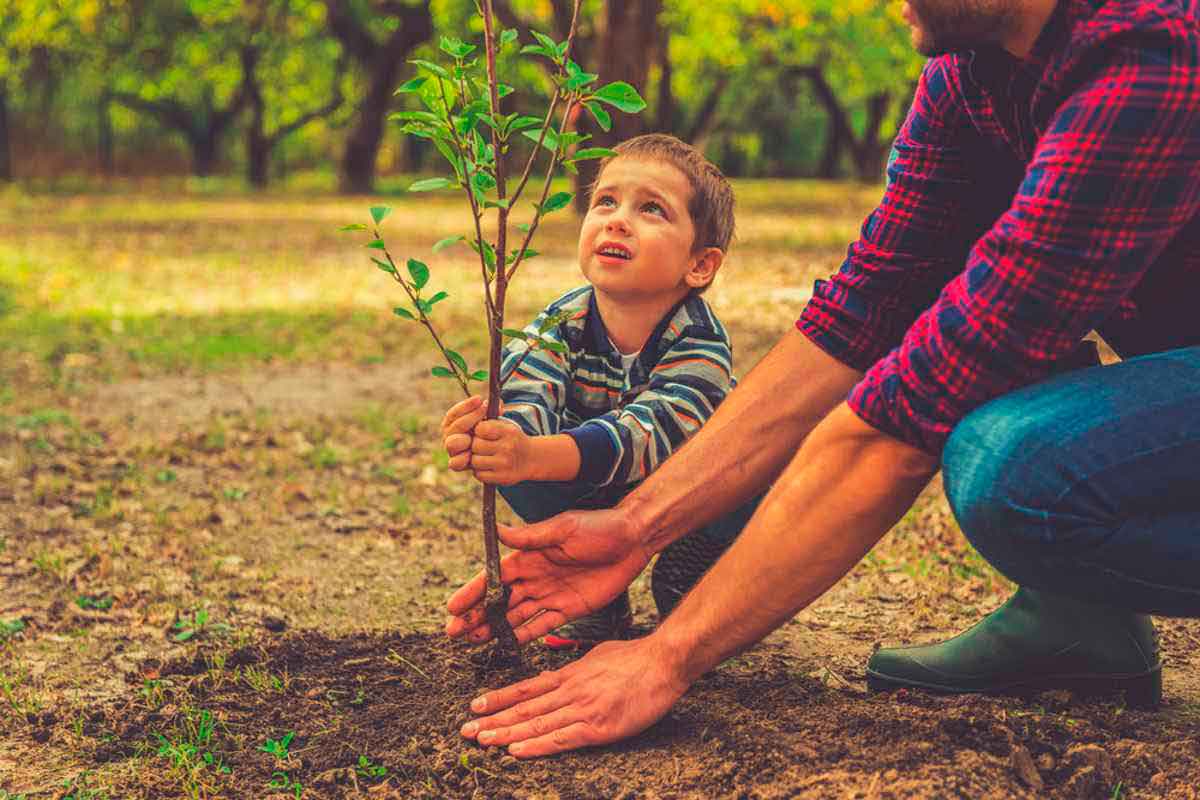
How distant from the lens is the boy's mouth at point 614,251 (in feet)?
8.95

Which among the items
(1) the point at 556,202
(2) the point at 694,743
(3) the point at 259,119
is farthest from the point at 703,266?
(3) the point at 259,119

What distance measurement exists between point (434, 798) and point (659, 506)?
0.72m

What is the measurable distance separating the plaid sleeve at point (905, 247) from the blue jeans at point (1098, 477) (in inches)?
18.8

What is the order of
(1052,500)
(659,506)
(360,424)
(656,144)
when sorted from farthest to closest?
(360,424) < (656,144) < (659,506) < (1052,500)

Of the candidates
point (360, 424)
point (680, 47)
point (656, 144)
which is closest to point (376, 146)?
point (680, 47)

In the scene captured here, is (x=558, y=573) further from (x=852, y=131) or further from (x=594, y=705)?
(x=852, y=131)

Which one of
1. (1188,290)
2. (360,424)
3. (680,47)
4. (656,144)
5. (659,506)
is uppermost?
(680,47)

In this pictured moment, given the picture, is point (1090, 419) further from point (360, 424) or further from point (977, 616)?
point (360, 424)

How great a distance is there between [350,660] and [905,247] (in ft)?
4.95

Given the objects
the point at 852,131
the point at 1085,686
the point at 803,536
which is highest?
the point at 852,131

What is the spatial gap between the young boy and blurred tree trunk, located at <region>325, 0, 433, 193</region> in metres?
20.2

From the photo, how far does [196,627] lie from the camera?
313cm

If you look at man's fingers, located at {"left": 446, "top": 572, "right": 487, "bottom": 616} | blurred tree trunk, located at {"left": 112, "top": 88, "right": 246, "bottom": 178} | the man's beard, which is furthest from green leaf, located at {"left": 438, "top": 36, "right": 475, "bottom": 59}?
blurred tree trunk, located at {"left": 112, "top": 88, "right": 246, "bottom": 178}

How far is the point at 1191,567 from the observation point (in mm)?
2021
